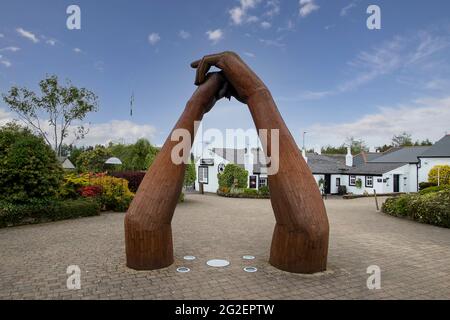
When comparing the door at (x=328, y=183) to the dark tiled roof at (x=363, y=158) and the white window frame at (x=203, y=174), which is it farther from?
the white window frame at (x=203, y=174)

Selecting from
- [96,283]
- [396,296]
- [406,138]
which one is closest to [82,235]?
[96,283]

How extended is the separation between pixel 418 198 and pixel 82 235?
570 inches

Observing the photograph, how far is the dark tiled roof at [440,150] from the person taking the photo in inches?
1210

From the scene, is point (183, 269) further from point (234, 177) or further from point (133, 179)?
point (234, 177)

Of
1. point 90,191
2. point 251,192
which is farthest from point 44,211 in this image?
point 251,192

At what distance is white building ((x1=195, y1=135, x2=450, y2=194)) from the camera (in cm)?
3115

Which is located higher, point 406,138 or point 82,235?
point 406,138

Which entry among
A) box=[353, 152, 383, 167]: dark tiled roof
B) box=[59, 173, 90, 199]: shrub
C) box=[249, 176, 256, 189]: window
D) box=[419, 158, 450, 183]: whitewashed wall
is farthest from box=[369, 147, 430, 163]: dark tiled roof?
box=[59, 173, 90, 199]: shrub

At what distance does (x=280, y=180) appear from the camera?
21.5 ft

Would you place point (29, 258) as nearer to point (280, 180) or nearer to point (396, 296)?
point (280, 180)

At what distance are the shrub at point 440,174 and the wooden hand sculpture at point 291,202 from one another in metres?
26.7

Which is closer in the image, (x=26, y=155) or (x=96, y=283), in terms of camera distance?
(x=96, y=283)

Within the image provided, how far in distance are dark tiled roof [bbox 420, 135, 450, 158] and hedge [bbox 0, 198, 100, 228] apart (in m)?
30.8

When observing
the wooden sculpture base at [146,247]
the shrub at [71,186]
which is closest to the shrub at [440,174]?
the shrub at [71,186]
